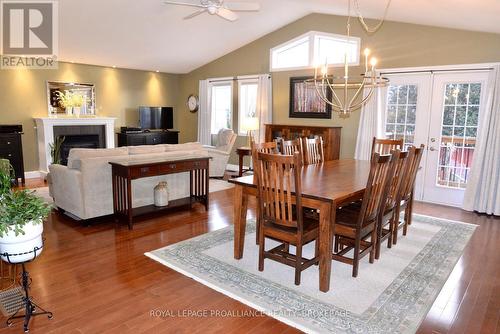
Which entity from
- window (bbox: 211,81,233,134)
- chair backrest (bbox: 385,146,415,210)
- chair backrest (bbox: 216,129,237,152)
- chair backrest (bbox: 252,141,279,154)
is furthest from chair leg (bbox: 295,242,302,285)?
window (bbox: 211,81,233,134)

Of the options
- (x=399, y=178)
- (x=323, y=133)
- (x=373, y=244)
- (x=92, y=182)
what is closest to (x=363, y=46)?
(x=323, y=133)

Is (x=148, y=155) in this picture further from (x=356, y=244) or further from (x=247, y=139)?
(x=247, y=139)

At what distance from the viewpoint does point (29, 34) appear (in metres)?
6.05

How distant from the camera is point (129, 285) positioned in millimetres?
2902

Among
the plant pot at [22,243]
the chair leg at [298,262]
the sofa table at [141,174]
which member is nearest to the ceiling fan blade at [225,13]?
the sofa table at [141,174]

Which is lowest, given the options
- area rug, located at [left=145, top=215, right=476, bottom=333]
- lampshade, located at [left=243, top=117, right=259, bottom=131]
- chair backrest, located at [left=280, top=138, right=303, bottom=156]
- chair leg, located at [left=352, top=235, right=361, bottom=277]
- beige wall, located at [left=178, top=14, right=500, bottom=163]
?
area rug, located at [left=145, top=215, right=476, bottom=333]

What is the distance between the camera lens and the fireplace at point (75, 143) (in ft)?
24.9

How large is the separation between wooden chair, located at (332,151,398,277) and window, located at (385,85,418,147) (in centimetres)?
309

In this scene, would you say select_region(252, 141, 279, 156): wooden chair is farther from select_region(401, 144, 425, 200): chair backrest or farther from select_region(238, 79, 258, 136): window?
select_region(238, 79, 258, 136): window

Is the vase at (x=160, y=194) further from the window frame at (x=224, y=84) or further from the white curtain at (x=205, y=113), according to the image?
the white curtain at (x=205, y=113)

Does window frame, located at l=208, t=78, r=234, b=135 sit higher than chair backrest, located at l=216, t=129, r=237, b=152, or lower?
higher

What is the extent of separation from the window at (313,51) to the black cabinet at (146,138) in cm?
336

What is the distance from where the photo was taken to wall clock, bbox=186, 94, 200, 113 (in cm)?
943

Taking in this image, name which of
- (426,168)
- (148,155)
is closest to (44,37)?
(148,155)
